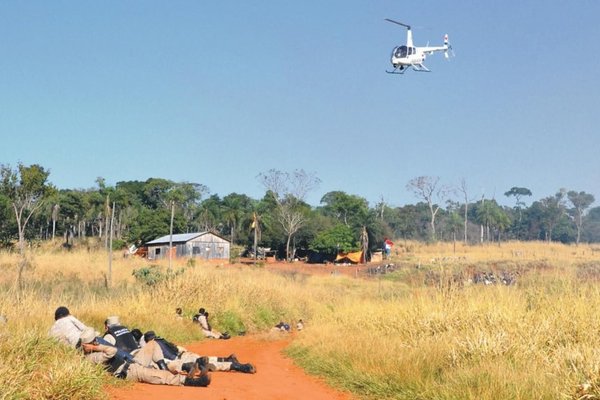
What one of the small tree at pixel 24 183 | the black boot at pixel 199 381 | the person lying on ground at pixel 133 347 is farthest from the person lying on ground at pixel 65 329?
the small tree at pixel 24 183

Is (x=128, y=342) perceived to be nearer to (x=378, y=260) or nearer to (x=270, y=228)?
(x=378, y=260)

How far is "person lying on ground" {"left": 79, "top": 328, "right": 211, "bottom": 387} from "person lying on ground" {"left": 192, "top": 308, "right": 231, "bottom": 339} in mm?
8296

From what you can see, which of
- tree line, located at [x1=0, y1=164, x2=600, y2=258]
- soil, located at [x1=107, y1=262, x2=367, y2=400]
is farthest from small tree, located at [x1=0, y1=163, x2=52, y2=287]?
soil, located at [x1=107, y1=262, x2=367, y2=400]

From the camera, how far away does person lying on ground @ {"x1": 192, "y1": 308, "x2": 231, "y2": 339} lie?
1811 centimetres

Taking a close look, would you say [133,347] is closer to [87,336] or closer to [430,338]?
[87,336]

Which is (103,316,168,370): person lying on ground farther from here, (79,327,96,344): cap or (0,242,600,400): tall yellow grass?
(0,242,600,400): tall yellow grass

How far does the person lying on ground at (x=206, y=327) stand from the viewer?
59.4ft

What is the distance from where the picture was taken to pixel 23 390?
22.7ft

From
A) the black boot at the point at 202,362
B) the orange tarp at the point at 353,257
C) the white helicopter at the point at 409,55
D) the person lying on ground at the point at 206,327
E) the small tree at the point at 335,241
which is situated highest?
the white helicopter at the point at 409,55

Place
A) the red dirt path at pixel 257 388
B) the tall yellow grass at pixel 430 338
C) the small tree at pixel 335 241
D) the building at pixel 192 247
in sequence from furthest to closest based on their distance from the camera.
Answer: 1. the small tree at pixel 335 241
2. the building at pixel 192 247
3. the red dirt path at pixel 257 388
4. the tall yellow grass at pixel 430 338

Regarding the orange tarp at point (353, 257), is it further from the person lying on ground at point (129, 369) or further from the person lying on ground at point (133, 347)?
the person lying on ground at point (129, 369)

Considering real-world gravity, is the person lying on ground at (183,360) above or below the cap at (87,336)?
below

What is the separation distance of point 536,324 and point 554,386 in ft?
10.7

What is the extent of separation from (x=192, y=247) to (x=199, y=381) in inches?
2067
